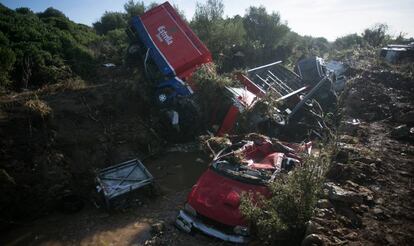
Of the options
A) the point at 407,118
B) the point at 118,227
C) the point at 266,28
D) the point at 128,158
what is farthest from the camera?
the point at 266,28

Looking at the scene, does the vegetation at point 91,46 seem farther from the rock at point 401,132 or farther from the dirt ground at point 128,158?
the rock at point 401,132

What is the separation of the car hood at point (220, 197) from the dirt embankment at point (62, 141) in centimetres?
276

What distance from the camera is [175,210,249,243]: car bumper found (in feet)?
16.2

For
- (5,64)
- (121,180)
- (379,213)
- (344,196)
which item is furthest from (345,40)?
(121,180)

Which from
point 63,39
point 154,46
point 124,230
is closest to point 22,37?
point 63,39

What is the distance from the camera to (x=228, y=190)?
5.48 m

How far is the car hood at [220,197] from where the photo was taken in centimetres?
511

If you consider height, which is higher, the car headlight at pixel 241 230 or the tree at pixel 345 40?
the tree at pixel 345 40

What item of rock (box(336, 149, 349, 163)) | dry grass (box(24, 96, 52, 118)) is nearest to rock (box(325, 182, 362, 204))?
rock (box(336, 149, 349, 163))

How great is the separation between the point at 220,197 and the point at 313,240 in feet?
6.01

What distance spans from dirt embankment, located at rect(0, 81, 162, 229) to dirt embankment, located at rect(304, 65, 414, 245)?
4.93 metres

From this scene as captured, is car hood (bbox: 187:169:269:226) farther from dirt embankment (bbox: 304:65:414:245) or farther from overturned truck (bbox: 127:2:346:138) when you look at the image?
overturned truck (bbox: 127:2:346:138)

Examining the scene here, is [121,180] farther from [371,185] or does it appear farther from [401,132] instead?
[401,132]

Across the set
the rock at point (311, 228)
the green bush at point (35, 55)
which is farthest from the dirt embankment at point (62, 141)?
the rock at point (311, 228)
